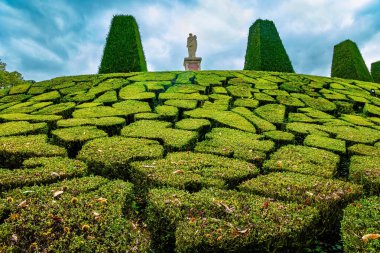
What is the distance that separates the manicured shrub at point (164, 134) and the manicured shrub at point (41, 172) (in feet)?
3.97

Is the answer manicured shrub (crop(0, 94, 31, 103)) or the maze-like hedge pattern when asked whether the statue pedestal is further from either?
manicured shrub (crop(0, 94, 31, 103))

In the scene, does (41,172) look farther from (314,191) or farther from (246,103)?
(246,103)

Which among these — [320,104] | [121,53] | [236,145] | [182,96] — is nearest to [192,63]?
[121,53]

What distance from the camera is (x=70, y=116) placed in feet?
19.7

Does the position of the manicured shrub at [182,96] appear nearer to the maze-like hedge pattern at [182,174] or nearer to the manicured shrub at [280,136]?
the maze-like hedge pattern at [182,174]

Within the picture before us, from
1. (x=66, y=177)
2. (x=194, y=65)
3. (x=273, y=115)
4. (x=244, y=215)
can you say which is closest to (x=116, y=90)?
(x=273, y=115)

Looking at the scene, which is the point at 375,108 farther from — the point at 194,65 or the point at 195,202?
the point at 194,65

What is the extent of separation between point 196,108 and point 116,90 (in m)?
2.65

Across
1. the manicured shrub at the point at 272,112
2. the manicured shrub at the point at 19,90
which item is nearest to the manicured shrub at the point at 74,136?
the manicured shrub at the point at 272,112

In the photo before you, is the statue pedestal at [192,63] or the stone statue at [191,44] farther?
the statue pedestal at [192,63]

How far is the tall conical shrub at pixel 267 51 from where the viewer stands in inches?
463

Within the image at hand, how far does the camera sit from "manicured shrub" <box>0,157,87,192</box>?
2.67m

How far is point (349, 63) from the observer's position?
13258 millimetres

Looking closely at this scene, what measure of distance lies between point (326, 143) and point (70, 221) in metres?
3.93
